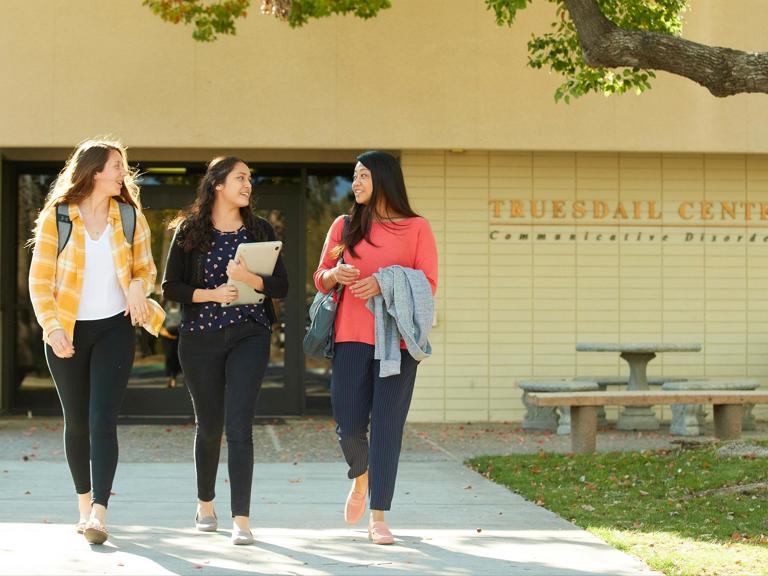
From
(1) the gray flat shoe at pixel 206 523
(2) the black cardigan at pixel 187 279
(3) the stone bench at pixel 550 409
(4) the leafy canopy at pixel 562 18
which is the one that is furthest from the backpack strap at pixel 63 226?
(3) the stone bench at pixel 550 409

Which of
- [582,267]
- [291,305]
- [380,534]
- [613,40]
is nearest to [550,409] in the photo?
[582,267]

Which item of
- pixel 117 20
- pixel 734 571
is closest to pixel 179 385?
pixel 117 20

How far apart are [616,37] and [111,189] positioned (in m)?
3.79

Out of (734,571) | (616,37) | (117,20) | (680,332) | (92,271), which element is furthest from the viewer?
(680,332)

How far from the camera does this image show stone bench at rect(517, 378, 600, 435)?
36.6ft

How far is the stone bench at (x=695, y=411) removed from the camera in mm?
11047

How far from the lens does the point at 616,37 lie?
7.94 metres

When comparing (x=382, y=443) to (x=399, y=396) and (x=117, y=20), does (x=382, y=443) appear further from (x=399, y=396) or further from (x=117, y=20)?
(x=117, y=20)

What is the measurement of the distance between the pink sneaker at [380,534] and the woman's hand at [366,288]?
1075 mm

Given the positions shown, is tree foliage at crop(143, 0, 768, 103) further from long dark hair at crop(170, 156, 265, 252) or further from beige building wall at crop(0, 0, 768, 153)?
long dark hair at crop(170, 156, 265, 252)

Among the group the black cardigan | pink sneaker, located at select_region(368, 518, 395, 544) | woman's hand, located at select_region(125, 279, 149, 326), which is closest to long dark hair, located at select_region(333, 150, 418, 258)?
the black cardigan

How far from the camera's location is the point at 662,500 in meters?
7.15

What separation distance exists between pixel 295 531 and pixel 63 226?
189 cm

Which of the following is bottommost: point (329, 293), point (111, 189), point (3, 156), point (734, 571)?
point (734, 571)
